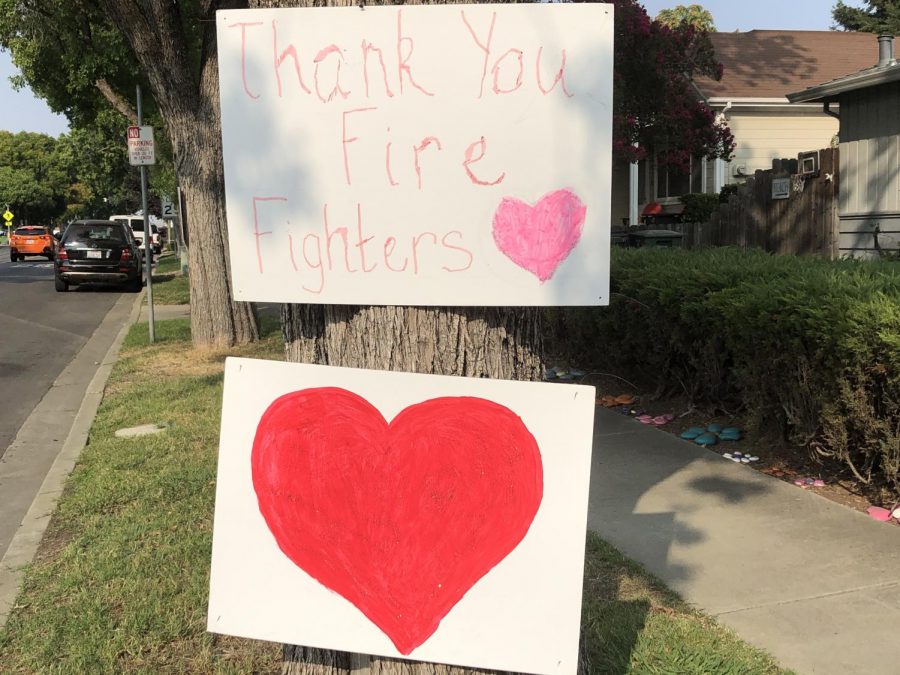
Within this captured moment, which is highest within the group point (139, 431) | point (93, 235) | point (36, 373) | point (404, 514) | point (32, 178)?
point (32, 178)

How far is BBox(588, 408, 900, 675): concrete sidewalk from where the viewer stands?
339 cm

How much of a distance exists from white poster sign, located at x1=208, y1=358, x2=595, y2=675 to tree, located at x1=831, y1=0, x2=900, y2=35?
32.4 metres

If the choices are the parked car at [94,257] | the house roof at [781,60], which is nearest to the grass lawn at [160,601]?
the parked car at [94,257]

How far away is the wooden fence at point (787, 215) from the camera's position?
12539 mm

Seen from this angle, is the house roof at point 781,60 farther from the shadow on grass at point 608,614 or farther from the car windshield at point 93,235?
the shadow on grass at point 608,614

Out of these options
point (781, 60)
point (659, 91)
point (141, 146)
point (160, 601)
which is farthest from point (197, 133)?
point (781, 60)

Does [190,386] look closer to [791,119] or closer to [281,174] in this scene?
[281,174]

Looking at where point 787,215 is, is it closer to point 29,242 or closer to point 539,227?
point 539,227

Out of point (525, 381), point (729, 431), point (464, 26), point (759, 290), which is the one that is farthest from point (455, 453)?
point (729, 431)

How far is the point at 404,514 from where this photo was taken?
92.7 inches

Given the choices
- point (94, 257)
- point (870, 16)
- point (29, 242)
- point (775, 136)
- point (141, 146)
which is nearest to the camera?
point (141, 146)

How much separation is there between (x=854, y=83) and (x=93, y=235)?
17.3 meters

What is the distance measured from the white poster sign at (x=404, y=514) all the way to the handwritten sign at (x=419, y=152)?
0.27 m

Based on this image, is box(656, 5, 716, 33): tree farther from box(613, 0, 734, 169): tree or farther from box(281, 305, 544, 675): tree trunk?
box(281, 305, 544, 675): tree trunk
